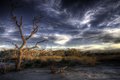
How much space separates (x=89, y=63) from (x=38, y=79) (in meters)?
11.8

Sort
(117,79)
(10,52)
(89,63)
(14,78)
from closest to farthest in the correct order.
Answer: (117,79)
(14,78)
(10,52)
(89,63)

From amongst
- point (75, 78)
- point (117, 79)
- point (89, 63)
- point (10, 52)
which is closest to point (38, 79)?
point (75, 78)

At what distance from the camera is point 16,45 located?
20.0m

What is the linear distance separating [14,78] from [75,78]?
479 centimetres

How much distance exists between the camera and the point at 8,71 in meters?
19.9

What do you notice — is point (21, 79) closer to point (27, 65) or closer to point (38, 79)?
point (38, 79)

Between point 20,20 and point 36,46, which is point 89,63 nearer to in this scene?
point 36,46

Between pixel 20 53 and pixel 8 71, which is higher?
pixel 20 53

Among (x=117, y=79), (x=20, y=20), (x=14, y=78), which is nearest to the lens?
(x=117, y=79)

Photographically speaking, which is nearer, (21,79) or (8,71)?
(21,79)

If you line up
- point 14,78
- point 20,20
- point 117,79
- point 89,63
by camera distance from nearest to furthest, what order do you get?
1. point 117,79
2. point 14,78
3. point 20,20
4. point 89,63

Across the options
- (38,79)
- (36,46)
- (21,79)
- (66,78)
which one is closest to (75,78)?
(66,78)

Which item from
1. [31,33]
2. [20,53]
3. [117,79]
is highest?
[31,33]

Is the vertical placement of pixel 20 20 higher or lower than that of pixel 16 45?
higher
